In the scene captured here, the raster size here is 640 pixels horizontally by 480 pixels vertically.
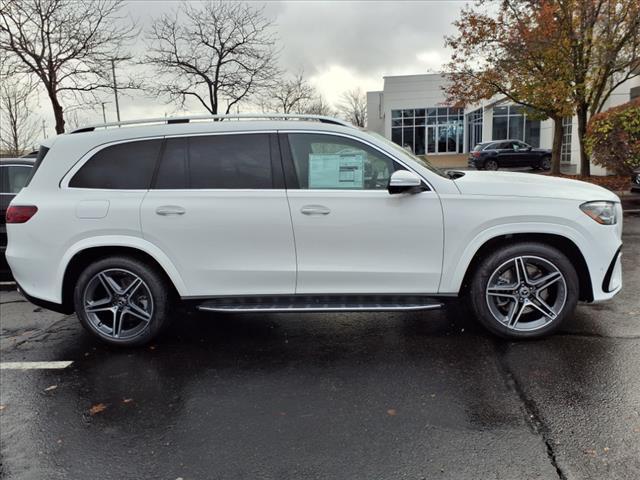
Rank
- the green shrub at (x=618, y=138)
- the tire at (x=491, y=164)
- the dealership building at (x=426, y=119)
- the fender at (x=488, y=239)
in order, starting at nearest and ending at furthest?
the fender at (x=488, y=239) < the green shrub at (x=618, y=138) < the tire at (x=491, y=164) < the dealership building at (x=426, y=119)

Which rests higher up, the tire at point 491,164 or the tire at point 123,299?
the tire at point 491,164

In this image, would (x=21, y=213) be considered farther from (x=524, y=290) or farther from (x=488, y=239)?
(x=524, y=290)

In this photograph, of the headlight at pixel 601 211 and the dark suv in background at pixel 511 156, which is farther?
the dark suv in background at pixel 511 156

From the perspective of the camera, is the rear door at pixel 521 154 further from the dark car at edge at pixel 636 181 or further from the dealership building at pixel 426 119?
the dealership building at pixel 426 119

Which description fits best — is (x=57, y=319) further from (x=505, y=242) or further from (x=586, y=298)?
(x=586, y=298)

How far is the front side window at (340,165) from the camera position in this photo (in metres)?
4.16

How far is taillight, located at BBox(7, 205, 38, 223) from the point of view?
4285 mm

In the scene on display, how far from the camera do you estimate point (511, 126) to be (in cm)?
3747

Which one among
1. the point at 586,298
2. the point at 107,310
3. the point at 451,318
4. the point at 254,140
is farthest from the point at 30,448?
the point at 586,298

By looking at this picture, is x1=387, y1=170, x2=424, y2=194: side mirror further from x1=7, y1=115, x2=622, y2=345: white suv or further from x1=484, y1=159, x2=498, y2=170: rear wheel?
x1=484, y1=159, x2=498, y2=170: rear wheel

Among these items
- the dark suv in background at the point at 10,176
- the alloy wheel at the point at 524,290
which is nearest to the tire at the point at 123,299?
the alloy wheel at the point at 524,290

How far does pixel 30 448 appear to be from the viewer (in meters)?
3.05

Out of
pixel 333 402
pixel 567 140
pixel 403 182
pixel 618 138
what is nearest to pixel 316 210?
pixel 403 182

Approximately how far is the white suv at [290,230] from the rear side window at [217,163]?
0.04 feet
